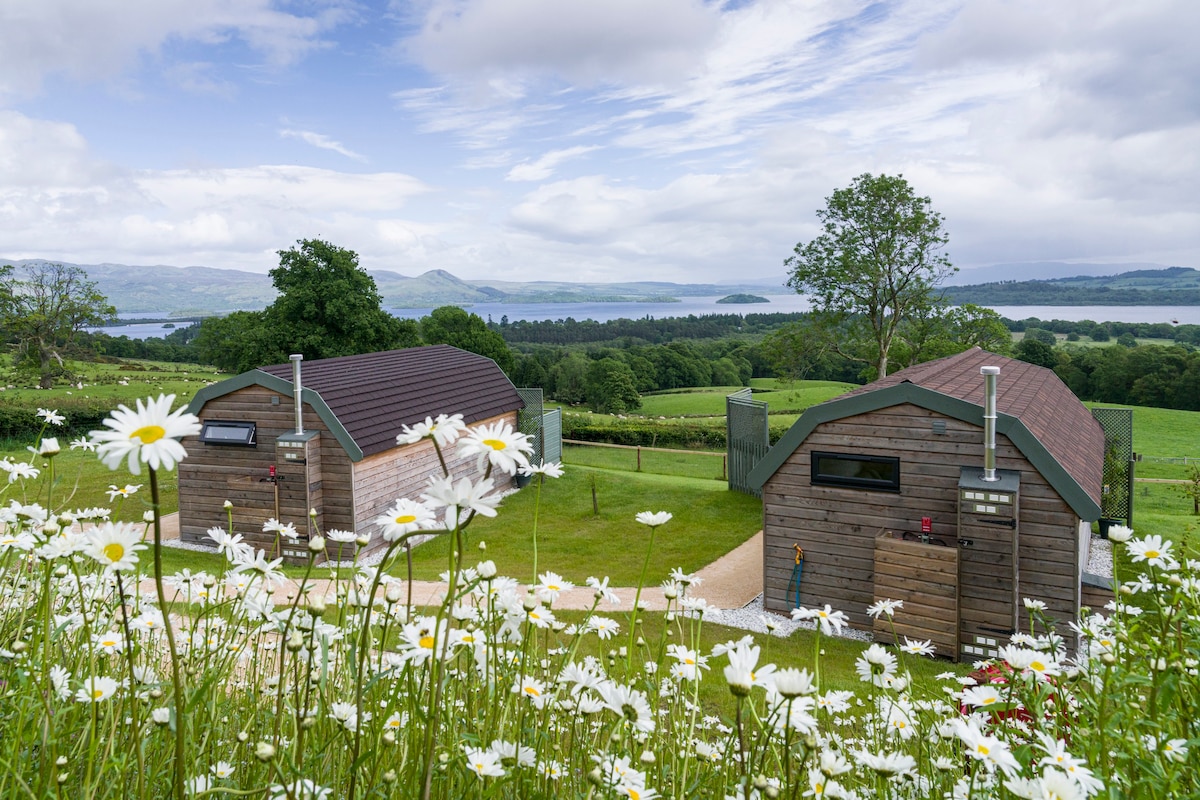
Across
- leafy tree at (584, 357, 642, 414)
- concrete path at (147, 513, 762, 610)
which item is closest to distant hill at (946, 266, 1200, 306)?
leafy tree at (584, 357, 642, 414)

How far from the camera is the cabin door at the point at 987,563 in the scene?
8.95 metres

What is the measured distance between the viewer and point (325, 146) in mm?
29625

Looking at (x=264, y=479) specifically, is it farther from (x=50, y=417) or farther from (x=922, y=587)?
(x=922, y=587)

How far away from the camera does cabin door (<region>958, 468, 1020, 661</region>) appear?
8945 millimetres

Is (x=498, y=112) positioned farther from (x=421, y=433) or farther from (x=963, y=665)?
(x=421, y=433)

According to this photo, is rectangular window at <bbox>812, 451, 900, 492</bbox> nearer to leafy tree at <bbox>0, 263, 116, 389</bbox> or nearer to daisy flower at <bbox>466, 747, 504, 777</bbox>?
daisy flower at <bbox>466, 747, 504, 777</bbox>

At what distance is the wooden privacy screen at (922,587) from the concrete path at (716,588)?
2.42 meters

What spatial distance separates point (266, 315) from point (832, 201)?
2173 centimetres

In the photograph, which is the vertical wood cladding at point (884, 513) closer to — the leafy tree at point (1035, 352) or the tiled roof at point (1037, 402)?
the tiled roof at point (1037, 402)

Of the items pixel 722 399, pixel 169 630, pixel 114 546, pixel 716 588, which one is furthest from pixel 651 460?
pixel 169 630

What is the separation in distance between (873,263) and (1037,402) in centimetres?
1562

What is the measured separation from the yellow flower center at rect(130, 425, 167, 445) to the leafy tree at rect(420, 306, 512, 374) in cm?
3195

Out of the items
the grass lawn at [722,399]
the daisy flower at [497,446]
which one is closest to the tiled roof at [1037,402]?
the daisy flower at [497,446]

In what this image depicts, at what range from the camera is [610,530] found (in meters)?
15.0
